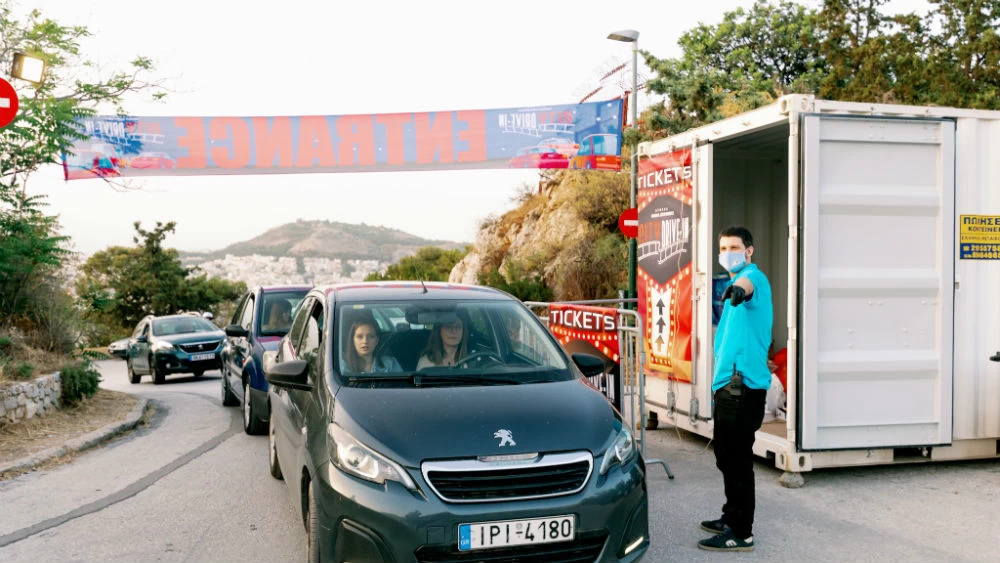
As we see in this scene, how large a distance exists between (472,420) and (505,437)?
0.22 m

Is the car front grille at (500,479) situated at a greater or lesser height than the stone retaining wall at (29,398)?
greater

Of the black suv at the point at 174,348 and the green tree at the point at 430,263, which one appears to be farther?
the green tree at the point at 430,263

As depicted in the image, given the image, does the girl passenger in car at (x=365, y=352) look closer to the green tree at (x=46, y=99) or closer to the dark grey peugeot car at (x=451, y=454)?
the dark grey peugeot car at (x=451, y=454)

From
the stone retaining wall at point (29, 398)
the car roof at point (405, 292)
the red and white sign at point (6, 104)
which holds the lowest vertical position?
the stone retaining wall at point (29, 398)

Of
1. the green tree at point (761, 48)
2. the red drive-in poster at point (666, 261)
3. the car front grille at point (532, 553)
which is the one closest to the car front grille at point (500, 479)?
the car front grille at point (532, 553)

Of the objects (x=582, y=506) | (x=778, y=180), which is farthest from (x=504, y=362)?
(x=778, y=180)

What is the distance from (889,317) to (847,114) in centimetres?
165

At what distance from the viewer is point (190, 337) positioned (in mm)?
17625

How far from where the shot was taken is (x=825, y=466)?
254 inches

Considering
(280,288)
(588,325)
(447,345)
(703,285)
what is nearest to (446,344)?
(447,345)

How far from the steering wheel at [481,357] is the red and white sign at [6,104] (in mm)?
5382

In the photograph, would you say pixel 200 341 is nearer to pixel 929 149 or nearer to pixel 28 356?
pixel 28 356

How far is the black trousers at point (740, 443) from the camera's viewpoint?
4.86m

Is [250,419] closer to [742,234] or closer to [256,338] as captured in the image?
[256,338]
